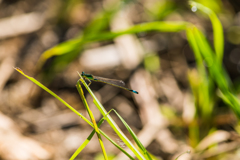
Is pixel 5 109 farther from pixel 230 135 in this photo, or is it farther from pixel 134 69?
pixel 230 135

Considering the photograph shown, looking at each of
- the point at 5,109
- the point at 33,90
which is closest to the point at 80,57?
the point at 33,90

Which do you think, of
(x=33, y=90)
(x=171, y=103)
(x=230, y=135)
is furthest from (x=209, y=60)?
(x=33, y=90)

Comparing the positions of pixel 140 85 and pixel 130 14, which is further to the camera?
pixel 130 14

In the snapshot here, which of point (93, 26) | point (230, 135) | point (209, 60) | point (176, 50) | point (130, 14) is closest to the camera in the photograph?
point (209, 60)

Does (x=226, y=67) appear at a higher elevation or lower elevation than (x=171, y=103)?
higher

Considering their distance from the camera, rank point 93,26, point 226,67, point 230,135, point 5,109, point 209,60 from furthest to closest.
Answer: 1. point 226,67
2. point 93,26
3. point 5,109
4. point 230,135
5. point 209,60

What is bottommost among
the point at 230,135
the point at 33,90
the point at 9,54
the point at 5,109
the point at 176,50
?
the point at 230,135

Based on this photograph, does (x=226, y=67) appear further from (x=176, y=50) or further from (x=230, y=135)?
(x=230, y=135)
